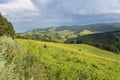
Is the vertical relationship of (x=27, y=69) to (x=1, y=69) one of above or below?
below

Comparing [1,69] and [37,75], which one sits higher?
[1,69]

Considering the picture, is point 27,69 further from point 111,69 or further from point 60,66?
point 111,69

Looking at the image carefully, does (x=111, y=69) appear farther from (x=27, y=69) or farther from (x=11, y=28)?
(x=11, y=28)

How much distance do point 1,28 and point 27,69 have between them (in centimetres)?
6671

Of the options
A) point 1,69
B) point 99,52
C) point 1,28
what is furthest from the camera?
point 99,52

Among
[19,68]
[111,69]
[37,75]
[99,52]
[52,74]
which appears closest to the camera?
[19,68]

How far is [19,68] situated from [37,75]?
1.21 m

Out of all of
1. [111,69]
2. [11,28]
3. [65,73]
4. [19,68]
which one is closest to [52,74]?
[65,73]

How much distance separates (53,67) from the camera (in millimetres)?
18281

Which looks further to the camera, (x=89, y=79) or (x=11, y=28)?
(x=11, y=28)

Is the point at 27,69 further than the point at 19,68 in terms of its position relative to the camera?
Yes

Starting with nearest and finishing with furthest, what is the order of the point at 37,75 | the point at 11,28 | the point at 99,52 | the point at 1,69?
the point at 1,69 → the point at 37,75 → the point at 11,28 → the point at 99,52

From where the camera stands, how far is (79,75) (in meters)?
16.2

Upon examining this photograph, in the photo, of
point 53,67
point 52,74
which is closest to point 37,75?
point 52,74
